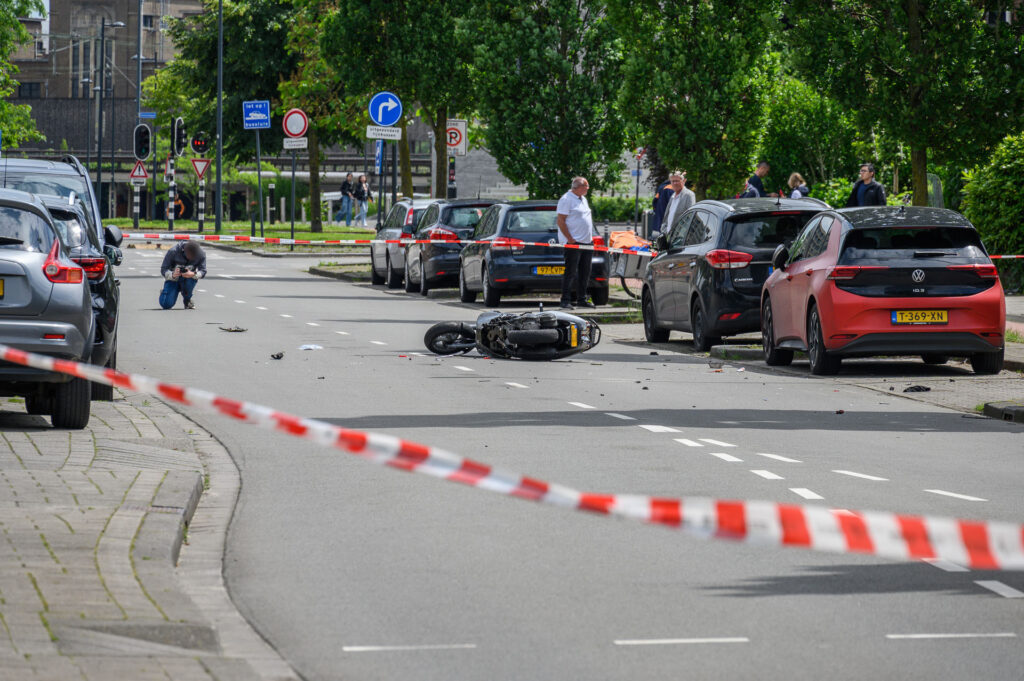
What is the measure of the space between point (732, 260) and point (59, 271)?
925cm

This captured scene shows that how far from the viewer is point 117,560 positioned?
6.86 metres

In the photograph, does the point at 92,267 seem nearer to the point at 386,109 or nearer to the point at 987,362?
the point at 987,362

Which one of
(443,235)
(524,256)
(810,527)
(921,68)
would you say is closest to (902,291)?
(921,68)

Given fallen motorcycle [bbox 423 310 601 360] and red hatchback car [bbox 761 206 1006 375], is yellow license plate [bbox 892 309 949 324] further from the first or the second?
fallen motorcycle [bbox 423 310 601 360]

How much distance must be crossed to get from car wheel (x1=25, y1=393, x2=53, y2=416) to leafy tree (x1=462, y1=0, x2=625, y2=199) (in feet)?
77.6

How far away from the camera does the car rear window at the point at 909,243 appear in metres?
16.1

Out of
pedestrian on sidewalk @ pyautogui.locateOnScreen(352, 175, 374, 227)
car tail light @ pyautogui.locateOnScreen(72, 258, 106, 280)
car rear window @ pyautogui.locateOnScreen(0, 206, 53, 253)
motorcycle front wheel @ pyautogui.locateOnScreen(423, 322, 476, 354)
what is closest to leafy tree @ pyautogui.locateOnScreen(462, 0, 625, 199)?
motorcycle front wheel @ pyautogui.locateOnScreen(423, 322, 476, 354)

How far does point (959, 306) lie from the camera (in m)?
16.0

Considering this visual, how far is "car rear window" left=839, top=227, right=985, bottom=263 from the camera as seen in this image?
16125 mm

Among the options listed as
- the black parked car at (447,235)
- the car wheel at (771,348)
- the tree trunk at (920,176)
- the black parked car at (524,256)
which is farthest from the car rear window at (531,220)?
the car wheel at (771,348)

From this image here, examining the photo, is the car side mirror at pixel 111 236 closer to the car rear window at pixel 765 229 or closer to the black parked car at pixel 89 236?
the black parked car at pixel 89 236

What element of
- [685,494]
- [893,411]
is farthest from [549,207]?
[685,494]

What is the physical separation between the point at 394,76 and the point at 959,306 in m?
26.1

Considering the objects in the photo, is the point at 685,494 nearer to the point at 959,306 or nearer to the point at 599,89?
the point at 959,306
